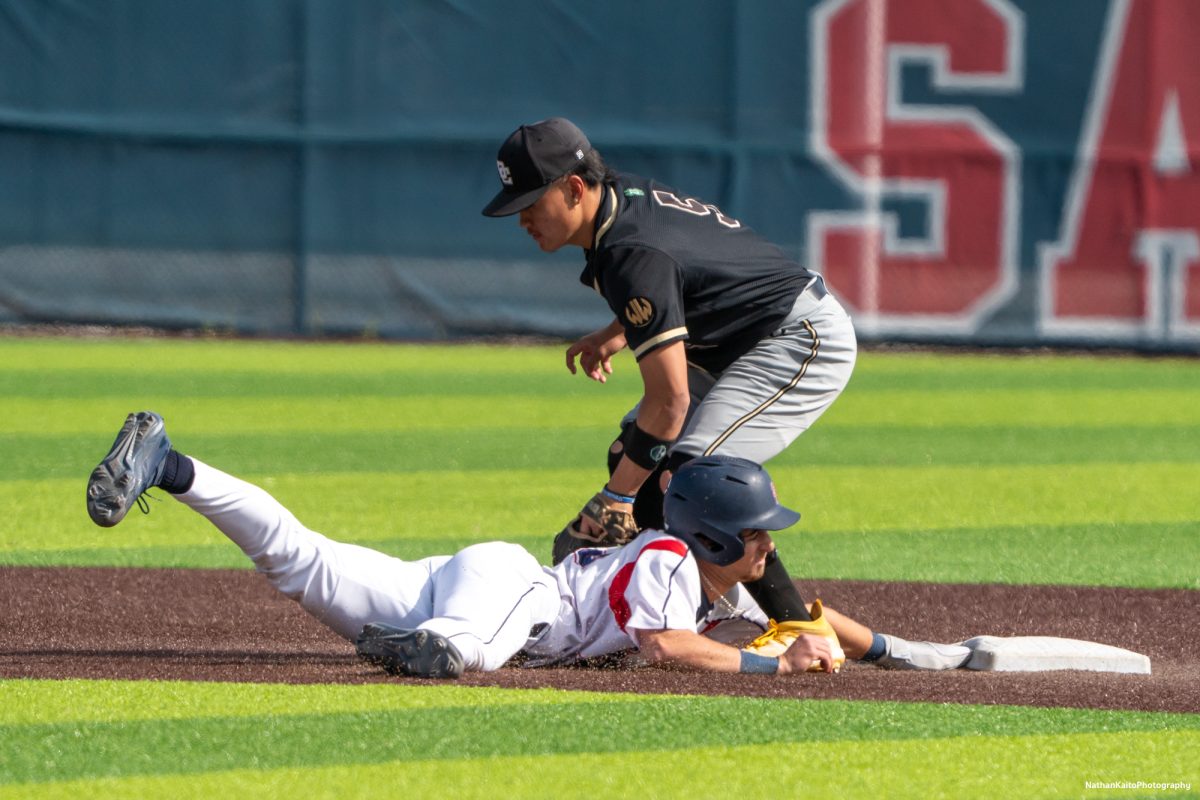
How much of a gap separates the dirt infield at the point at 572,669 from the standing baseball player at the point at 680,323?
0.51m

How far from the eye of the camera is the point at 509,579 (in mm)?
5453

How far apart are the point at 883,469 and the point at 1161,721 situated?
5.91 meters

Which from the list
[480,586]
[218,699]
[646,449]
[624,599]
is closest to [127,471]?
[218,699]

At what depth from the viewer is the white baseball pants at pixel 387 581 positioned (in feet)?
17.5

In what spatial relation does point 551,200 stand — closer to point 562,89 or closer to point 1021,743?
point 1021,743

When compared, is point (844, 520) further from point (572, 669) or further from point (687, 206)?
point (572, 669)

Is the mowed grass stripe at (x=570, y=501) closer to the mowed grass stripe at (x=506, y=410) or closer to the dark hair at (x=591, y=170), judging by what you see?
the mowed grass stripe at (x=506, y=410)

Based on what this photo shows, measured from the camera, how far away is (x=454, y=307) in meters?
17.4

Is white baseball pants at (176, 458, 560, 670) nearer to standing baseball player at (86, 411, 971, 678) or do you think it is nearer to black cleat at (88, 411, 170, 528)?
standing baseball player at (86, 411, 971, 678)

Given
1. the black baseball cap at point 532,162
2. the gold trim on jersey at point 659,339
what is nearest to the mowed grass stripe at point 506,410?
the black baseball cap at point 532,162

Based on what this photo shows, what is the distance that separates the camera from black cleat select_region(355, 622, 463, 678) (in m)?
5.18

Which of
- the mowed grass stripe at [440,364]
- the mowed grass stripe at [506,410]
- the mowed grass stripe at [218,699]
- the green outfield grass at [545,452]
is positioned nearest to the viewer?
the mowed grass stripe at [218,699]

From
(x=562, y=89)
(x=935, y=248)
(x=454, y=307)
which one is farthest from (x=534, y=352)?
(x=935, y=248)

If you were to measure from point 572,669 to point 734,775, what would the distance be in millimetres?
1413
